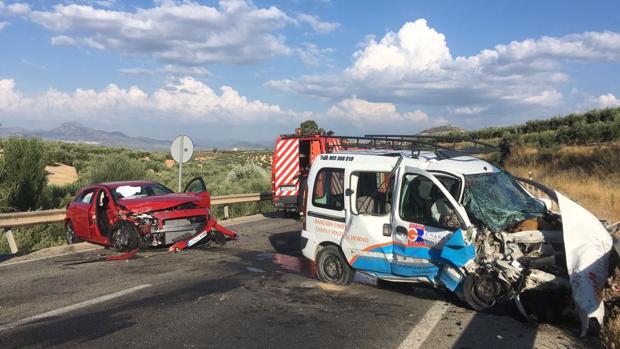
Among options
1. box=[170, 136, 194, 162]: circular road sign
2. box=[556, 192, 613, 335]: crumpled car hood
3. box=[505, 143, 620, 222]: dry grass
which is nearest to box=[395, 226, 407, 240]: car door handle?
box=[556, 192, 613, 335]: crumpled car hood

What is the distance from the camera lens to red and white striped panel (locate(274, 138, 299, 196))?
16094mm

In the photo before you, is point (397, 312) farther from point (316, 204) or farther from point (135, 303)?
point (135, 303)

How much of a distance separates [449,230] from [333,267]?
2078 mm

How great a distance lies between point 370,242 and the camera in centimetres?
675

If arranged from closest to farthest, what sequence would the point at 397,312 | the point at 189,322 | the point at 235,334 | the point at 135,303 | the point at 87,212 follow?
the point at 235,334, the point at 189,322, the point at 397,312, the point at 135,303, the point at 87,212

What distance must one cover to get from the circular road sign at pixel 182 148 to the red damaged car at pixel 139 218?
4467mm

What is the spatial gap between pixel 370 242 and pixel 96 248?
684 cm

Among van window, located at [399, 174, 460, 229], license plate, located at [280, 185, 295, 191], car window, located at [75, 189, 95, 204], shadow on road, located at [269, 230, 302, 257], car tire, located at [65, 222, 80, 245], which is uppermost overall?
van window, located at [399, 174, 460, 229]

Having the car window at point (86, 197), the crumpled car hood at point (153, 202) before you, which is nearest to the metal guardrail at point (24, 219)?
the car window at point (86, 197)

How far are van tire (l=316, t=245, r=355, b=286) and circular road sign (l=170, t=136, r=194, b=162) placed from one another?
946cm

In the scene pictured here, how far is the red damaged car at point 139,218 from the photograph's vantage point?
983 cm

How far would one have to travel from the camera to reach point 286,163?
53.4 feet

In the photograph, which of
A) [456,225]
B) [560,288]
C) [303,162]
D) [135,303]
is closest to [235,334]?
[135,303]

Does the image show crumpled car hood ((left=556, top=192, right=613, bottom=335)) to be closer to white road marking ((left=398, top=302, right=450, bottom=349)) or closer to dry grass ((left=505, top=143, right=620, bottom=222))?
white road marking ((left=398, top=302, right=450, bottom=349))
